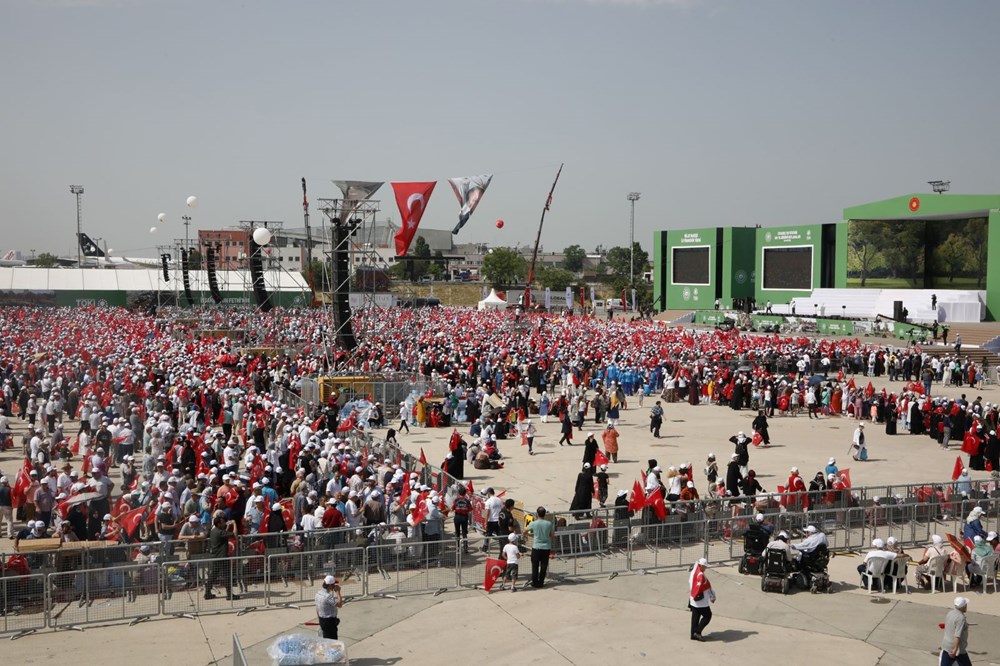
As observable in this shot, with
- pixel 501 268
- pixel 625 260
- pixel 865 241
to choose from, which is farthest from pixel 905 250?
pixel 625 260

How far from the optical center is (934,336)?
170ft

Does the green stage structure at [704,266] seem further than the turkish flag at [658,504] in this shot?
Yes

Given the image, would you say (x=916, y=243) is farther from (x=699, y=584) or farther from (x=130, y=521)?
(x=130, y=521)

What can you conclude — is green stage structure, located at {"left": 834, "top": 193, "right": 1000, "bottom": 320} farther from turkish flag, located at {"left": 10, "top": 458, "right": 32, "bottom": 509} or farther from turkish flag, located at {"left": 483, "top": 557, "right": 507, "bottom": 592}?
turkish flag, located at {"left": 10, "top": 458, "right": 32, "bottom": 509}

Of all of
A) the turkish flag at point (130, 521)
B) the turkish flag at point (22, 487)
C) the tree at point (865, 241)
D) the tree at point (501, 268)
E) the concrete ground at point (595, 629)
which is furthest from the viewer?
the tree at point (501, 268)

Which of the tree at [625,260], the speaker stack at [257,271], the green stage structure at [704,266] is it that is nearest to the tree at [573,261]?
the tree at [625,260]

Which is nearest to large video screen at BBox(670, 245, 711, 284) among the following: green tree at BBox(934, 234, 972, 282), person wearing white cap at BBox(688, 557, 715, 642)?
green tree at BBox(934, 234, 972, 282)

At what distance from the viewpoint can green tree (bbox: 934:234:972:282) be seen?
219 feet

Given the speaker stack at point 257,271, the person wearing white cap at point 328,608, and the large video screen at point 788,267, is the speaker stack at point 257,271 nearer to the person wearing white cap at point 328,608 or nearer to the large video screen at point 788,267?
the large video screen at point 788,267

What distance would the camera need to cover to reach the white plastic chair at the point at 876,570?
1205cm

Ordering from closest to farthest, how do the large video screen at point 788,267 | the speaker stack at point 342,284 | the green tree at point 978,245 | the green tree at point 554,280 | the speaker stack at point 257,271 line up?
the speaker stack at point 342,284, the speaker stack at point 257,271, the green tree at point 978,245, the large video screen at point 788,267, the green tree at point 554,280

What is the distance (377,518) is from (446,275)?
448 feet

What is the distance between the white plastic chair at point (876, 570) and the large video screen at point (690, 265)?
72.9 m

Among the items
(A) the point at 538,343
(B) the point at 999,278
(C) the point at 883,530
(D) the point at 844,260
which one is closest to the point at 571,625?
(C) the point at 883,530
